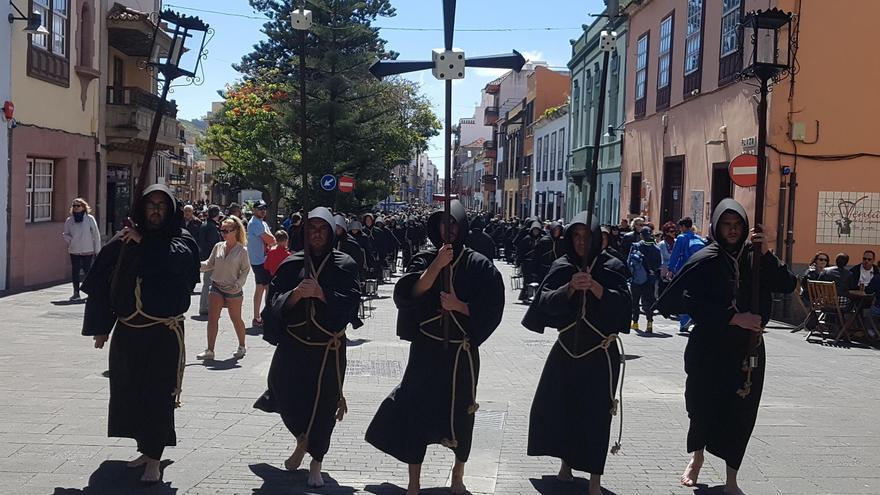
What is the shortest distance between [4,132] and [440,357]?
1364 cm

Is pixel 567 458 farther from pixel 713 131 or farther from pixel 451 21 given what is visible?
pixel 713 131

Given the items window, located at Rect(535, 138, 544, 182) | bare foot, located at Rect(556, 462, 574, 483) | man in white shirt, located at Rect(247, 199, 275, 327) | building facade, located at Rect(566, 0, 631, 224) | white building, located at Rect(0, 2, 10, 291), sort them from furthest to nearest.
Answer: window, located at Rect(535, 138, 544, 182) < building facade, located at Rect(566, 0, 631, 224) < white building, located at Rect(0, 2, 10, 291) < man in white shirt, located at Rect(247, 199, 275, 327) < bare foot, located at Rect(556, 462, 574, 483)

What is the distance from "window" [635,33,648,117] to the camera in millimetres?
26625

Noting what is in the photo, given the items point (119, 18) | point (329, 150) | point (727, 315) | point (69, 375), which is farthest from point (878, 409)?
point (329, 150)

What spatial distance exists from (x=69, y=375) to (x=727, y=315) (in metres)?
6.43

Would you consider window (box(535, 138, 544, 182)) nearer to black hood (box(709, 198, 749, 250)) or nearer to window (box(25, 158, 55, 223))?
window (box(25, 158, 55, 223))

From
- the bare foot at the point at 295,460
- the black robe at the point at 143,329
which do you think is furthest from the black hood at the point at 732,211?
the black robe at the point at 143,329

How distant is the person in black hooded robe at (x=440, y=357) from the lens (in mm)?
5777

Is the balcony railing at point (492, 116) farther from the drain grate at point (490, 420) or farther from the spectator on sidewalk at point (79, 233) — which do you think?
the drain grate at point (490, 420)

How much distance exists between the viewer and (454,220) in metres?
5.80

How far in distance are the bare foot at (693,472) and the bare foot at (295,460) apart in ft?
8.37

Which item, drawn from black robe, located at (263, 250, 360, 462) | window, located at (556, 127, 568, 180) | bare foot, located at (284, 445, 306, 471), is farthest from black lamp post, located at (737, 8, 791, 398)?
window, located at (556, 127, 568, 180)

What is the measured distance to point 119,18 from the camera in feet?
72.9

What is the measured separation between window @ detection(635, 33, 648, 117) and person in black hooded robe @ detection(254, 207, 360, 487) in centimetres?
2170
